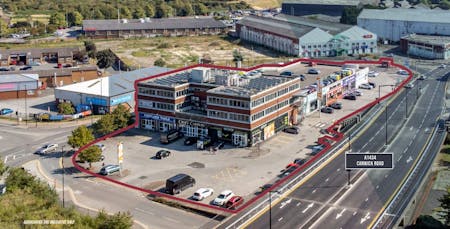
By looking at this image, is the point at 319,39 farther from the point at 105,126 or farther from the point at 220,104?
the point at 105,126

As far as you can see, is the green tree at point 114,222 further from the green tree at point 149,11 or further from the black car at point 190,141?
the green tree at point 149,11

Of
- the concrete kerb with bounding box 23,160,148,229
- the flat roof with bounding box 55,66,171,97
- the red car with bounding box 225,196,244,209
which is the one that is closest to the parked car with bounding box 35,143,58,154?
the concrete kerb with bounding box 23,160,148,229

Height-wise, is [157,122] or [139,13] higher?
[139,13]

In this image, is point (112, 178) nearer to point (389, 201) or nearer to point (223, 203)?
point (223, 203)

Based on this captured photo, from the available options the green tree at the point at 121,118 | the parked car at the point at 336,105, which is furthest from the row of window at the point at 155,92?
the parked car at the point at 336,105

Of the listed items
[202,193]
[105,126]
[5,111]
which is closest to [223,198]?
[202,193]

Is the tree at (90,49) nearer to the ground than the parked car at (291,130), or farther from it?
farther from it

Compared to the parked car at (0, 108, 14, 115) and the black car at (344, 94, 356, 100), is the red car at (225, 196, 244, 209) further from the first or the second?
the parked car at (0, 108, 14, 115)
